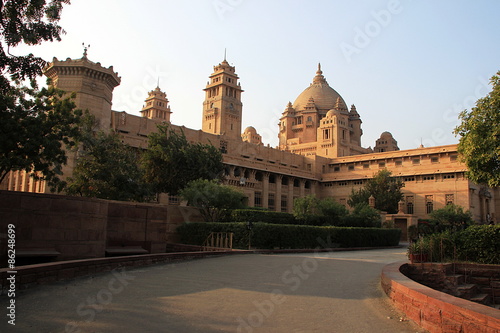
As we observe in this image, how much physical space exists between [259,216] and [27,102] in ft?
51.6

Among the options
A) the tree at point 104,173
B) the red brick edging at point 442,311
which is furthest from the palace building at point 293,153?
the red brick edging at point 442,311

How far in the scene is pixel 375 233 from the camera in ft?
102

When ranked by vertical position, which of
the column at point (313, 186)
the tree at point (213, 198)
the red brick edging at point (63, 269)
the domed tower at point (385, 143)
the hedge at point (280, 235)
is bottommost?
the red brick edging at point (63, 269)

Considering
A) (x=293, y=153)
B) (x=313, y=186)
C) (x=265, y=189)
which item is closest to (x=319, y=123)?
(x=293, y=153)

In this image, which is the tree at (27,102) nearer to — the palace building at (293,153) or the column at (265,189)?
the palace building at (293,153)

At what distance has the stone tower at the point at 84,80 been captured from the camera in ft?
115

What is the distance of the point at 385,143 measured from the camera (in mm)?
92250

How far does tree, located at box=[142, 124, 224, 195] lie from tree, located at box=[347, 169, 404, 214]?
75.4ft

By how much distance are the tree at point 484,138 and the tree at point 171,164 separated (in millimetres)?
19774

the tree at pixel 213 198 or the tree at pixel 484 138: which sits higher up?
the tree at pixel 484 138

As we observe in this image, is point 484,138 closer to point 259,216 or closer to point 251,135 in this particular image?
point 259,216

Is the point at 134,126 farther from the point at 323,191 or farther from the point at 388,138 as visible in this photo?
the point at 388,138

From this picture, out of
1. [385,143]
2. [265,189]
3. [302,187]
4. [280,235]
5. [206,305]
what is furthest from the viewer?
[385,143]

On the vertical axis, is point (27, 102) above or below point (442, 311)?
above
